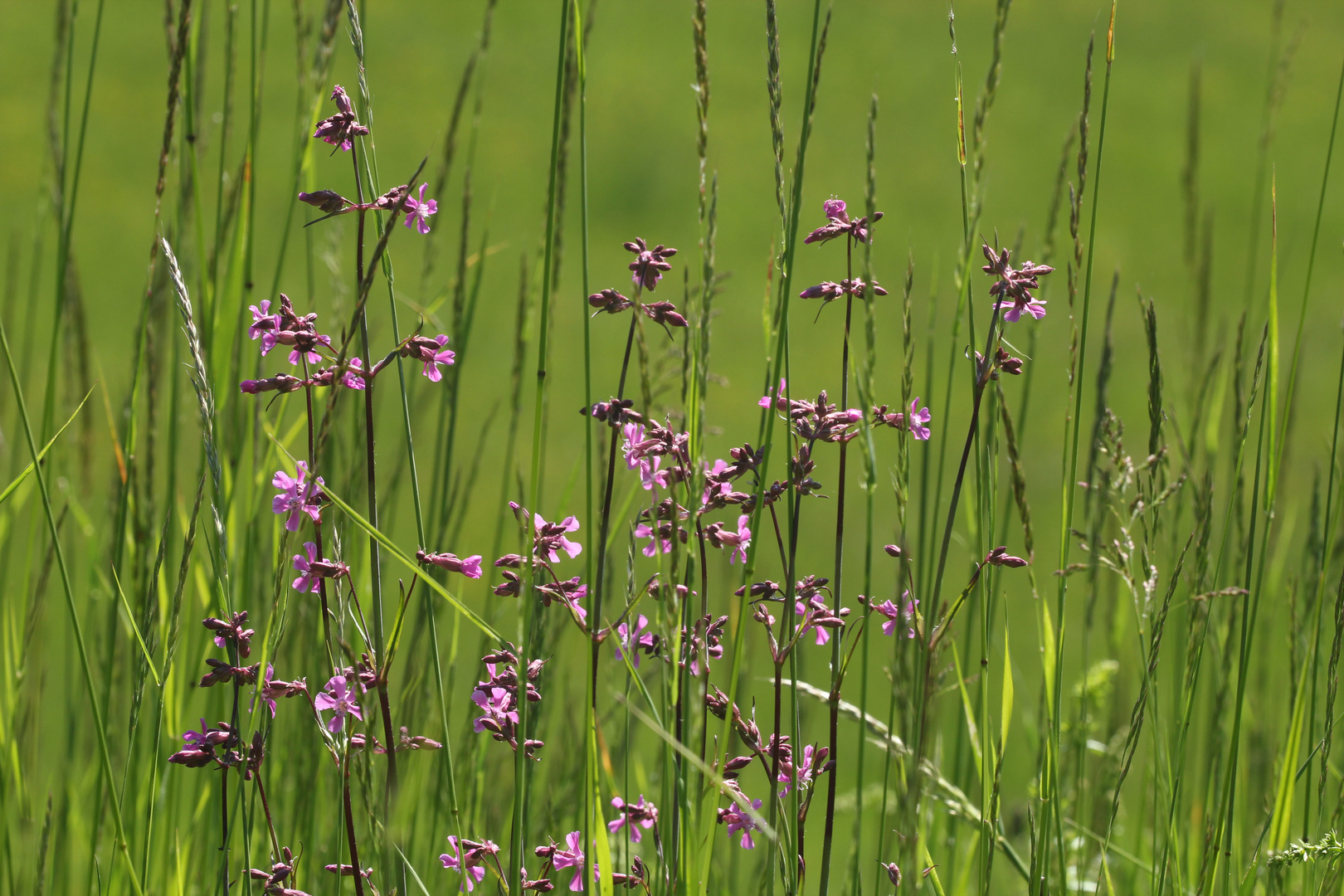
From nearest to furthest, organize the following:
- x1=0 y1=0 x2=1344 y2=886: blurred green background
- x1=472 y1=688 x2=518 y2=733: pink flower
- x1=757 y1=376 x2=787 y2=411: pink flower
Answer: x1=757 y1=376 x2=787 y2=411: pink flower
x1=472 y1=688 x2=518 y2=733: pink flower
x1=0 y1=0 x2=1344 y2=886: blurred green background

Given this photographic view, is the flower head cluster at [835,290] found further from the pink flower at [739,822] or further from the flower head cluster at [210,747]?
the flower head cluster at [210,747]

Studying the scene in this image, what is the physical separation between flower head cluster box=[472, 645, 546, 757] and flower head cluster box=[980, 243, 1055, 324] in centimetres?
43

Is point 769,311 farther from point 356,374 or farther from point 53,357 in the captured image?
point 53,357

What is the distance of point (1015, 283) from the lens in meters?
0.78

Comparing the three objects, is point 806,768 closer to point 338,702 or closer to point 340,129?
point 338,702

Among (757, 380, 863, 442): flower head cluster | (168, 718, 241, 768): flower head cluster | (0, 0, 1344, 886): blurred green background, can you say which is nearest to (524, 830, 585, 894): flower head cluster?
(168, 718, 241, 768): flower head cluster

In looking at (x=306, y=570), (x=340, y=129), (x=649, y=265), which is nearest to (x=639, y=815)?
Answer: (x=306, y=570)

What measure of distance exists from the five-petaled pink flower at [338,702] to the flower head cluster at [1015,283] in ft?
1.68

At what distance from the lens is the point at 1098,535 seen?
3.26 ft

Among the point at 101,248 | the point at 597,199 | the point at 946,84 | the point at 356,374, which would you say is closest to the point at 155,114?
the point at 101,248

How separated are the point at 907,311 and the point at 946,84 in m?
5.66

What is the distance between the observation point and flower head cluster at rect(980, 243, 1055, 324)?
76 centimetres

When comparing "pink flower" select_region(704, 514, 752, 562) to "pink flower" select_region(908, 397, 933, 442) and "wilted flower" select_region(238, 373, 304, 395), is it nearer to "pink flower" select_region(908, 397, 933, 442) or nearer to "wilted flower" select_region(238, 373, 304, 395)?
"pink flower" select_region(908, 397, 933, 442)

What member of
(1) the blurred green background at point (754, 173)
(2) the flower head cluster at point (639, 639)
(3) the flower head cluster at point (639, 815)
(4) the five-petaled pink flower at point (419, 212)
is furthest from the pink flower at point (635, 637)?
(1) the blurred green background at point (754, 173)
